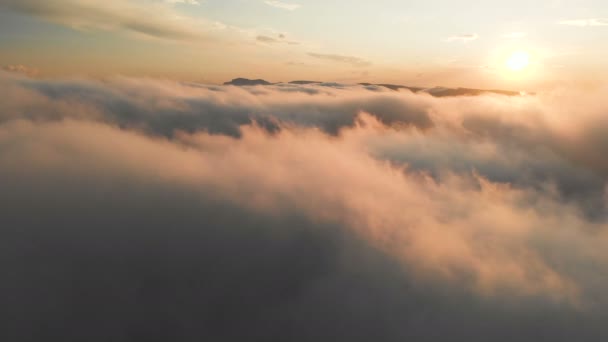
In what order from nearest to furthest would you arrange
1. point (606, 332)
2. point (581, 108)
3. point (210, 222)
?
point (606, 332)
point (210, 222)
point (581, 108)

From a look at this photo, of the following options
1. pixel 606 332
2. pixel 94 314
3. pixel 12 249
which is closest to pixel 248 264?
pixel 94 314

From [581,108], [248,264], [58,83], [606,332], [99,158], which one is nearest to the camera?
[606,332]

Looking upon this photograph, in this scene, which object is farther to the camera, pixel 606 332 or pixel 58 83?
pixel 58 83

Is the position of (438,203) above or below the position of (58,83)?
below

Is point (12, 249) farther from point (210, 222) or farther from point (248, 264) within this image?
point (248, 264)

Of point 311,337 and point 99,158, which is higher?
point 99,158

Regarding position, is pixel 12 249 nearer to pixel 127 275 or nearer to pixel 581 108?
pixel 127 275

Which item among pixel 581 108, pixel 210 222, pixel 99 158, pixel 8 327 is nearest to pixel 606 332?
pixel 210 222

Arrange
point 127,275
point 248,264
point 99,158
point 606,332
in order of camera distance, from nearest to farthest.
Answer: point 606,332
point 127,275
point 248,264
point 99,158

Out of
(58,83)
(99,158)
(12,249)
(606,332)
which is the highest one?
(58,83)
